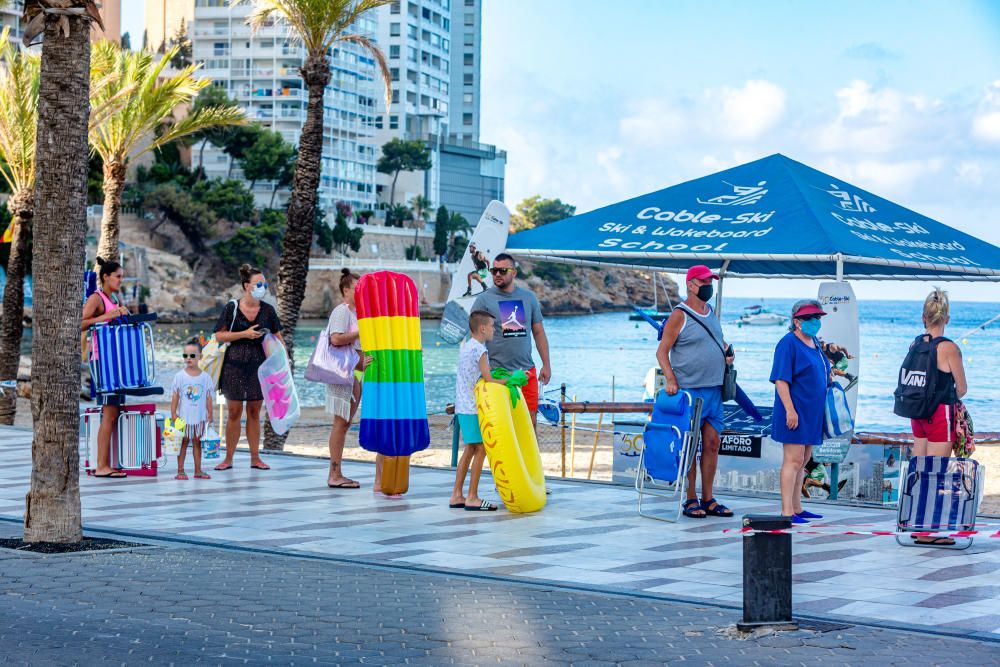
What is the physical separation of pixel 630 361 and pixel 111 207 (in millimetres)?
54028

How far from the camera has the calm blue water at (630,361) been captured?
45.3m

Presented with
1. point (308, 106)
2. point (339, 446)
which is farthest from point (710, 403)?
point (308, 106)

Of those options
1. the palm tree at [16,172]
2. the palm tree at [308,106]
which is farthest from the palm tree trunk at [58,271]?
the palm tree at [16,172]

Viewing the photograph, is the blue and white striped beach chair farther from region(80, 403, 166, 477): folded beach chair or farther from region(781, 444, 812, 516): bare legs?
region(781, 444, 812, 516): bare legs

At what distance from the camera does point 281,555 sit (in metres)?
7.80

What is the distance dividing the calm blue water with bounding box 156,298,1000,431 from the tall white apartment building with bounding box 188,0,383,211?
16051 mm

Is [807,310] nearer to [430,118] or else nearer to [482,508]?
[482,508]

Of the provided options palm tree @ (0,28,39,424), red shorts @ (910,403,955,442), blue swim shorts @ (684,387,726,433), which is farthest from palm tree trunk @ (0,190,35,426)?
red shorts @ (910,403,955,442)

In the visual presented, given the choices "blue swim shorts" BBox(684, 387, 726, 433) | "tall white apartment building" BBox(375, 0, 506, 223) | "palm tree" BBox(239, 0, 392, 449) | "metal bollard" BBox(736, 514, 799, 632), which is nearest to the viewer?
"metal bollard" BBox(736, 514, 799, 632)

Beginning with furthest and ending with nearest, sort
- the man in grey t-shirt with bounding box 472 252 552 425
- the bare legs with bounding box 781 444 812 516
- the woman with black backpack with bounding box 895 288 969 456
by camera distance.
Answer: the man in grey t-shirt with bounding box 472 252 552 425 → the bare legs with bounding box 781 444 812 516 → the woman with black backpack with bounding box 895 288 969 456

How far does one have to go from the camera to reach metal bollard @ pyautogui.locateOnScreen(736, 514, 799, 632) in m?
5.85

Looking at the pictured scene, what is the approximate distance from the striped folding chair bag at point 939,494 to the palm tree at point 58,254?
500 centimetres

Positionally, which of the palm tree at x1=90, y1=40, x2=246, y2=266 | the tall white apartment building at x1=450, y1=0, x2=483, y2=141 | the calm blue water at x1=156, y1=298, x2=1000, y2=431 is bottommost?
the calm blue water at x1=156, y1=298, x2=1000, y2=431

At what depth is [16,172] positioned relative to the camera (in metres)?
22.4
